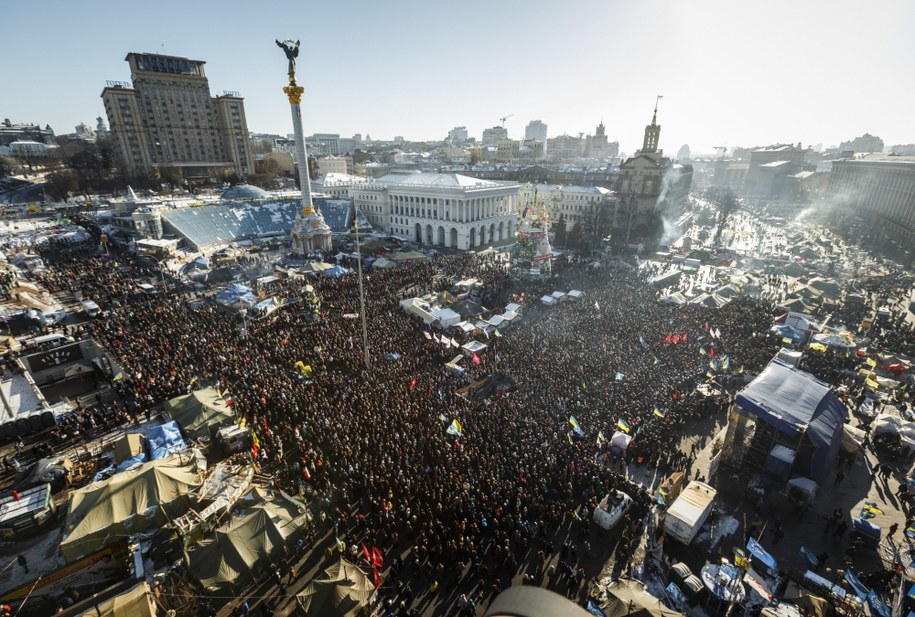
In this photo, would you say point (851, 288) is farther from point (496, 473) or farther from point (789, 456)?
point (496, 473)

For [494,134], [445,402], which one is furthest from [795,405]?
[494,134]

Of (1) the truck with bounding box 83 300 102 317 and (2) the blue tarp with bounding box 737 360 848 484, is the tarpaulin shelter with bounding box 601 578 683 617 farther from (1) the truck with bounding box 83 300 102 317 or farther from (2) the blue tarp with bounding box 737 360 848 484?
(1) the truck with bounding box 83 300 102 317

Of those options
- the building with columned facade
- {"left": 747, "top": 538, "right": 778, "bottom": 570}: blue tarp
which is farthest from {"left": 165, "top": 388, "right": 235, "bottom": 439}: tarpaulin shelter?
the building with columned facade

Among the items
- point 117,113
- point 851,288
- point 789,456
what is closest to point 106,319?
point 789,456

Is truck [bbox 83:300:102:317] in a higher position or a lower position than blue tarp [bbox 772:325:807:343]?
higher

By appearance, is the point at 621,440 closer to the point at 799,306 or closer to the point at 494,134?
the point at 799,306

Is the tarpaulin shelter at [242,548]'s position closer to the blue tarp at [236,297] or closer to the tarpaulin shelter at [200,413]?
the tarpaulin shelter at [200,413]
